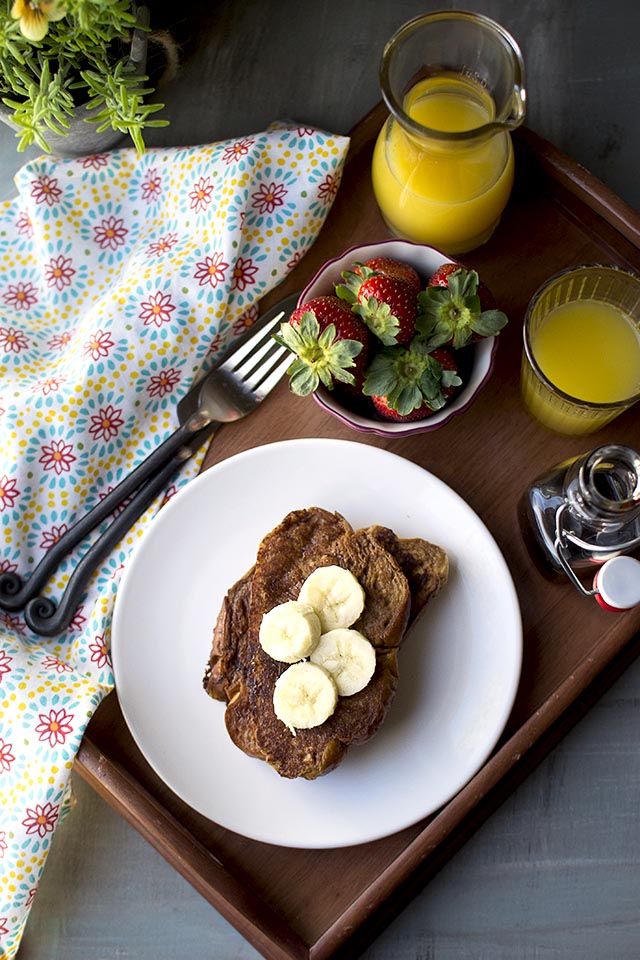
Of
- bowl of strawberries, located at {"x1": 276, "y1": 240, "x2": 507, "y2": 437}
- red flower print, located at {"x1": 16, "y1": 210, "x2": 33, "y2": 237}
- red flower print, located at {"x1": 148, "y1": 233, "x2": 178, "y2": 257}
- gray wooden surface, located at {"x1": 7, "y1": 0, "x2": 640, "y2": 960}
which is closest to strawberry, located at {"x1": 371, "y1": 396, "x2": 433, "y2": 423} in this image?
bowl of strawberries, located at {"x1": 276, "y1": 240, "x2": 507, "y2": 437}

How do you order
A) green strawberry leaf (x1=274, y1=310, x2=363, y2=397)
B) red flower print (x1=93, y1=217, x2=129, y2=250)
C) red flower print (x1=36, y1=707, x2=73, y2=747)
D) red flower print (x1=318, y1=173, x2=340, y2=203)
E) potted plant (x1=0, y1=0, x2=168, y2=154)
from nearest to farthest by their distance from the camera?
potted plant (x1=0, y1=0, x2=168, y2=154), green strawberry leaf (x1=274, y1=310, x2=363, y2=397), red flower print (x1=36, y1=707, x2=73, y2=747), red flower print (x1=318, y1=173, x2=340, y2=203), red flower print (x1=93, y1=217, x2=129, y2=250)

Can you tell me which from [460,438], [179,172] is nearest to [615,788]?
[460,438]

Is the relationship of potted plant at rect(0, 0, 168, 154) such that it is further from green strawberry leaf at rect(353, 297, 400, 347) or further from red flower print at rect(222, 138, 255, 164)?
green strawberry leaf at rect(353, 297, 400, 347)

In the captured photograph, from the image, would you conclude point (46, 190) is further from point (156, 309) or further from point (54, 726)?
point (54, 726)

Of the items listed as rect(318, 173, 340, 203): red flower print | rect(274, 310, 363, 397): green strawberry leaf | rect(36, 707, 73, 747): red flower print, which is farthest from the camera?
rect(318, 173, 340, 203): red flower print

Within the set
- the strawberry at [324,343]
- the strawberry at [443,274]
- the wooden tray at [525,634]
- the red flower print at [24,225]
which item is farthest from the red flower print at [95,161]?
the strawberry at [443,274]

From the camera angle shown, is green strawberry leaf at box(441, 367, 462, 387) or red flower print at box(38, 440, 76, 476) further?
red flower print at box(38, 440, 76, 476)
